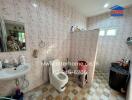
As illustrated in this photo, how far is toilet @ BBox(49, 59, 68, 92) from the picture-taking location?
186 cm

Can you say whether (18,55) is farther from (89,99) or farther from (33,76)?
(89,99)

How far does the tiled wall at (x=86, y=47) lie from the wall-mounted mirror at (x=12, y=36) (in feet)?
5.69

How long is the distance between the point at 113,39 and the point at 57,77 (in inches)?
105

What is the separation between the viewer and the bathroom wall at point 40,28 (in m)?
1.48

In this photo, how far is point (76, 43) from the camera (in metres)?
2.74

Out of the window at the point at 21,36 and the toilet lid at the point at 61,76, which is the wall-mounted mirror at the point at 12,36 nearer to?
the window at the point at 21,36

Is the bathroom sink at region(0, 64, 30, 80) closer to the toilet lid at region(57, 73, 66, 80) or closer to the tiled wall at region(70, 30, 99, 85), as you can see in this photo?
the toilet lid at region(57, 73, 66, 80)

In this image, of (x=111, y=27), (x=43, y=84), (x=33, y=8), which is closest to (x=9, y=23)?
(x=33, y=8)

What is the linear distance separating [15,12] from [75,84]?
247 cm

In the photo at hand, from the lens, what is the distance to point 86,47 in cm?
239

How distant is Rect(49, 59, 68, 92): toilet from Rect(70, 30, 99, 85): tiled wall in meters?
0.86

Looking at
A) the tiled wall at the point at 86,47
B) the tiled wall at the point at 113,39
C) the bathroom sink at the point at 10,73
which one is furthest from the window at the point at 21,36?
the tiled wall at the point at 113,39

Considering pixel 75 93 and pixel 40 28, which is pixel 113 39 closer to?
pixel 75 93

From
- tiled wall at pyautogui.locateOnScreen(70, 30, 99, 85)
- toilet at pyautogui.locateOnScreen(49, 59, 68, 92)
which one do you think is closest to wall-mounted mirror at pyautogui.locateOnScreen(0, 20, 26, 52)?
toilet at pyautogui.locateOnScreen(49, 59, 68, 92)
